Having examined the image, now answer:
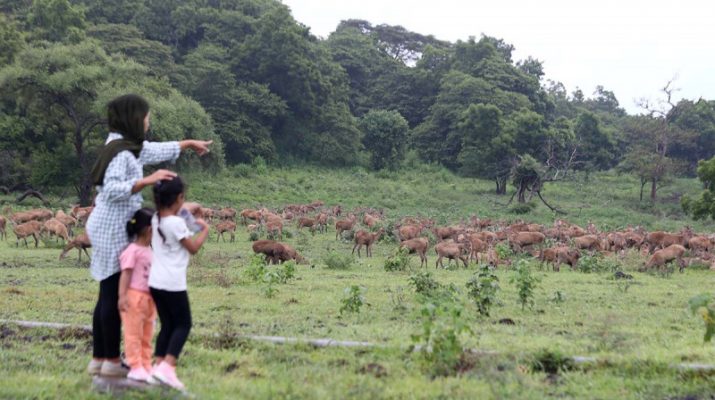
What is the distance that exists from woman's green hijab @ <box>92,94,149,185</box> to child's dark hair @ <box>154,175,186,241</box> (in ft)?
1.37

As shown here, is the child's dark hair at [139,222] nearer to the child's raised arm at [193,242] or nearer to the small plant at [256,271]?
the child's raised arm at [193,242]

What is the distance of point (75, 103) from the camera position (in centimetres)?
2967

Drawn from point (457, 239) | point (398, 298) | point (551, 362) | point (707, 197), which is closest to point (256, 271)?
point (398, 298)

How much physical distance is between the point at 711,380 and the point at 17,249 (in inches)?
690

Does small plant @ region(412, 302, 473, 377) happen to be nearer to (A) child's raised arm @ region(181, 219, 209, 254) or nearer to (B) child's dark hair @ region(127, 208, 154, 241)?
(A) child's raised arm @ region(181, 219, 209, 254)

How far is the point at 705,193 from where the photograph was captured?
27547 mm

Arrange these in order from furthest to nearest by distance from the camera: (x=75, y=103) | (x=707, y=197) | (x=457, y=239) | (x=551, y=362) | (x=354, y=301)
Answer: (x=75, y=103) → (x=707, y=197) → (x=457, y=239) → (x=354, y=301) → (x=551, y=362)

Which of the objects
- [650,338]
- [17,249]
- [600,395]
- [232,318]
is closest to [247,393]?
[600,395]

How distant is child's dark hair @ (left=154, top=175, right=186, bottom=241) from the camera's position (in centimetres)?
485

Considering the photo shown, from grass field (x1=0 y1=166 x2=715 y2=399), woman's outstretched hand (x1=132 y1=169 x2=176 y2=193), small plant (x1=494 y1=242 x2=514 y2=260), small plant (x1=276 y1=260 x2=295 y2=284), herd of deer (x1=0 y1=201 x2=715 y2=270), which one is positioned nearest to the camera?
woman's outstretched hand (x1=132 y1=169 x2=176 y2=193)

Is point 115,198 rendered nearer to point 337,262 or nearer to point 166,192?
point 166,192

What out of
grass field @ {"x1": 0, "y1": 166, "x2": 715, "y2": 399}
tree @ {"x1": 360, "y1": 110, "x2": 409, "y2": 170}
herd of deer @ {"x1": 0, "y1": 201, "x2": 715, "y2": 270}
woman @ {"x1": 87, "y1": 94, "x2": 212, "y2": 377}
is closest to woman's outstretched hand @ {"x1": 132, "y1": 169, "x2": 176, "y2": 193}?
woman @ {"x1": 87, "y1": 94, "x2": 212, "y2": 377}

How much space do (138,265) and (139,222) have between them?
1.01ft

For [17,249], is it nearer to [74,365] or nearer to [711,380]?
[74,365]
